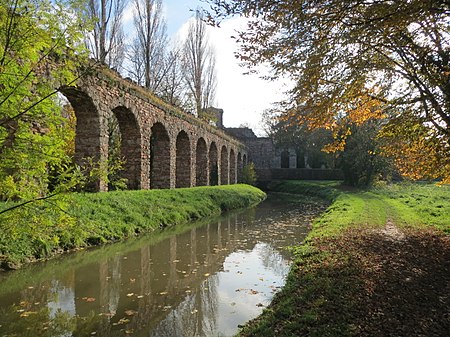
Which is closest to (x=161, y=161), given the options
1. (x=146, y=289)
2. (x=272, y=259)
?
(x=272, y=259)

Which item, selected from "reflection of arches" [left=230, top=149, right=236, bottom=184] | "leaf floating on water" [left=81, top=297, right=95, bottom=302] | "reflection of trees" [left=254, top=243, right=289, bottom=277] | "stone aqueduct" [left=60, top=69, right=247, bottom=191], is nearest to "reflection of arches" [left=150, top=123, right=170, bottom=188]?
"stone aqueduct" [left=60, top=69, right=247, bottom=191]

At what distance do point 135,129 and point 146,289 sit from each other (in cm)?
861

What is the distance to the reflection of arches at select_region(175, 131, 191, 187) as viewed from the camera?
61.6ft

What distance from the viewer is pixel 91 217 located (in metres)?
8.64

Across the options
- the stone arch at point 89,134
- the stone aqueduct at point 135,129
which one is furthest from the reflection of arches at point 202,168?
the stone arch at point 89,134

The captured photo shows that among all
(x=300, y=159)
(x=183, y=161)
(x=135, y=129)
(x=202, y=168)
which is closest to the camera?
(x=135, y=129)

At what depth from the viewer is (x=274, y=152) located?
46.9m

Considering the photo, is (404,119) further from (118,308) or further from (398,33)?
(118,308)

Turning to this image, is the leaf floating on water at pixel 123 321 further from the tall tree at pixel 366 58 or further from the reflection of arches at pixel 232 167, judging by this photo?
the reflection of arches at pixel 232 167

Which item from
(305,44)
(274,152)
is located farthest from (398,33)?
(274,152)

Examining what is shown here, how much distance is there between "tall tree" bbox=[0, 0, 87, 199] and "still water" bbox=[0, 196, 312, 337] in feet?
5.68

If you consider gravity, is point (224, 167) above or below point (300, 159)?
below

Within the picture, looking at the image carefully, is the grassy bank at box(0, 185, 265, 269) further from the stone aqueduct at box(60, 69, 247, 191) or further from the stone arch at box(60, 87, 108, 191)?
the stone arch at box(60, 87, 108, 191)

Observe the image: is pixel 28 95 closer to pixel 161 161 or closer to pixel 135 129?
pixel 135 129
